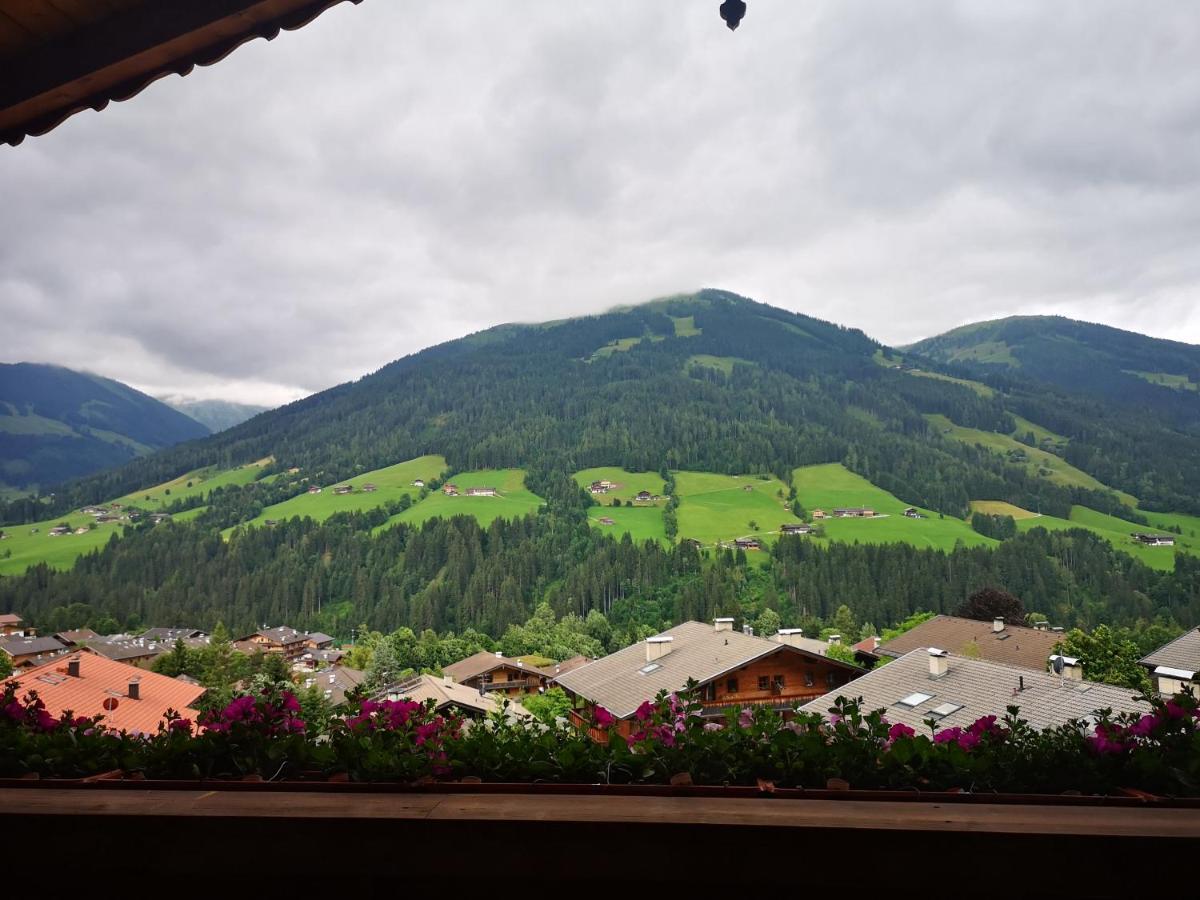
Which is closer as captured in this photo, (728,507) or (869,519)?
(869,519)

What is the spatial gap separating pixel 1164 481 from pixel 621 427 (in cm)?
10962

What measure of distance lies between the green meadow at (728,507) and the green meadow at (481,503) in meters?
26.7

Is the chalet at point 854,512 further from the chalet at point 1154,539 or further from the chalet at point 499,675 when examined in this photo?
the chalet at point 499,675

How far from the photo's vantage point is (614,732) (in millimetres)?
2305

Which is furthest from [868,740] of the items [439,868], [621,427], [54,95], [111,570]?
[621,427]

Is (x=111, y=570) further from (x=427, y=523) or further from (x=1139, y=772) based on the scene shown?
(x=1139, y=772)

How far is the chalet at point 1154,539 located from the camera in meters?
92.6

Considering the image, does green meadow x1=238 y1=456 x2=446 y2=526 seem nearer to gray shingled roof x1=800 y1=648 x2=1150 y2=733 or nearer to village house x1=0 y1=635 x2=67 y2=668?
village house x1=0 y1=635 x2=67 y2=668

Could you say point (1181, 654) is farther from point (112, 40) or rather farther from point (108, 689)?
point (108, 689)

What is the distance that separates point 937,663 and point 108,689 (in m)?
25.6

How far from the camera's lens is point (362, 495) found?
125 m

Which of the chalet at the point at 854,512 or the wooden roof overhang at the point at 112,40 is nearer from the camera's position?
the wooden roof overhang at the point at 112,40

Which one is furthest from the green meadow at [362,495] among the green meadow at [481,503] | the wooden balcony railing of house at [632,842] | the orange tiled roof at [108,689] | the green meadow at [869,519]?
the wooden balcony railing of house at [632,842]

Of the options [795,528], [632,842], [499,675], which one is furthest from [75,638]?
[795,528]
